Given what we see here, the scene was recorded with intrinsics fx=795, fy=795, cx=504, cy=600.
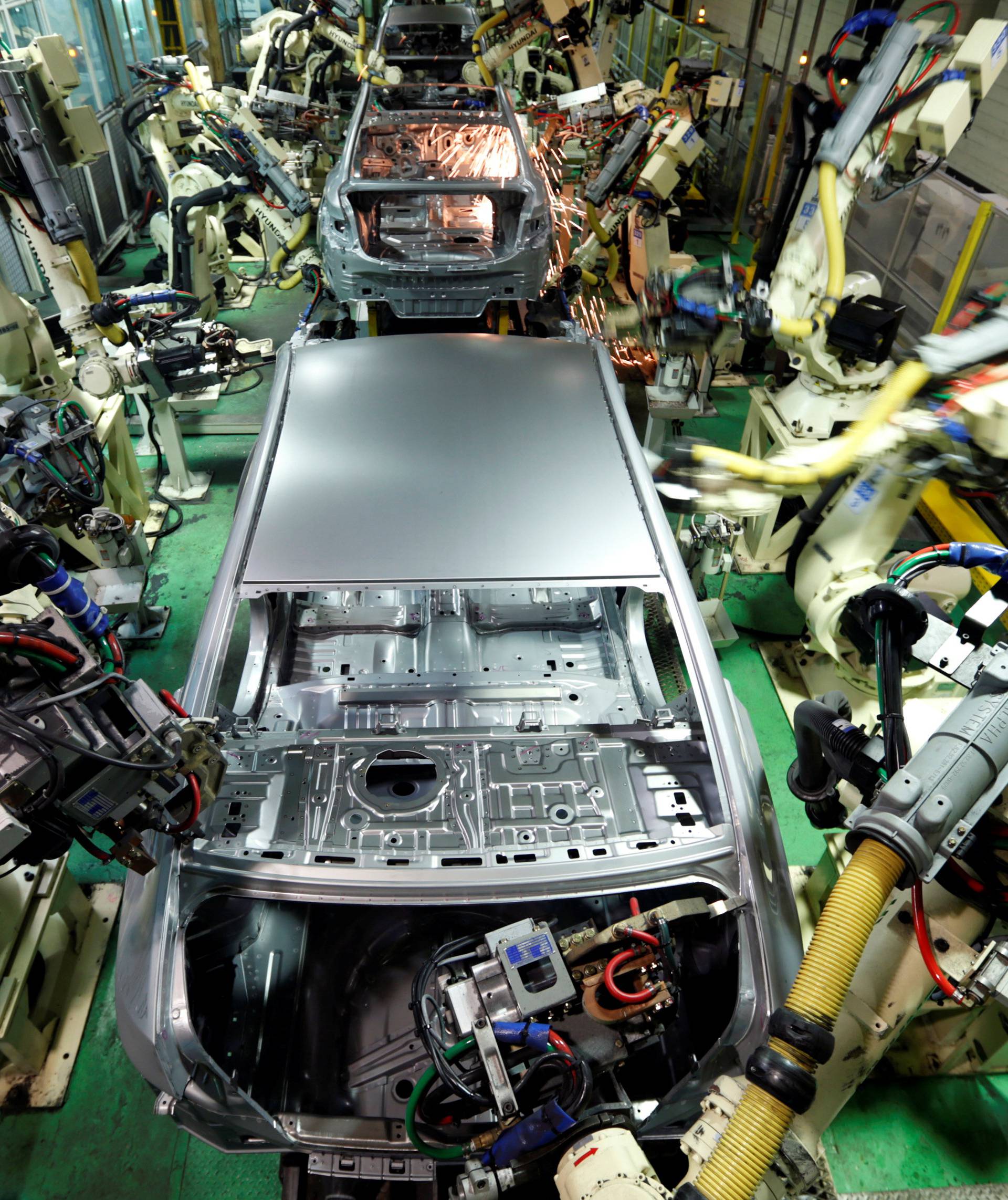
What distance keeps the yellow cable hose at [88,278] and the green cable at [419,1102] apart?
3.96 meters

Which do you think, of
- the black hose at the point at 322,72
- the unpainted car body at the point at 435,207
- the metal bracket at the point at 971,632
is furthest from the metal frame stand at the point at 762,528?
the black hose at the point at 322,72

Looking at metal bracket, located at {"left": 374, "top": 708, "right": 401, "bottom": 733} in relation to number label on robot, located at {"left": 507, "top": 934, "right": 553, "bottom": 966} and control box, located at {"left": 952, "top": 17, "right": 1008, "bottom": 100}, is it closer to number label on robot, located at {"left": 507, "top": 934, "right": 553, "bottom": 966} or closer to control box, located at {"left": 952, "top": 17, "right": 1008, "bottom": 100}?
number label on robot, located at {"left": 507, "top": 934, "right": 553, "bottom": 966}

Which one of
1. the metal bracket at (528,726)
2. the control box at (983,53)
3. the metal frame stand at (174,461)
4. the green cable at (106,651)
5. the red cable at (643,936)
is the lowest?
the metal frame stand at (174,461)

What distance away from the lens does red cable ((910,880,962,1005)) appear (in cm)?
179

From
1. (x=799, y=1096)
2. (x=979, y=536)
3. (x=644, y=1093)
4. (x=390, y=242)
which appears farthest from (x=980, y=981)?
(x=390, y=242)

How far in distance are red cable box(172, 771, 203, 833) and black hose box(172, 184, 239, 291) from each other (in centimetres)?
565

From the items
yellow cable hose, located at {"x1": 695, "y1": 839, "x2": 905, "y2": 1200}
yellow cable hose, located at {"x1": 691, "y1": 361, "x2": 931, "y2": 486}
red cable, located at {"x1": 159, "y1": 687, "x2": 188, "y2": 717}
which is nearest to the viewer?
yellow cable hose, located at {"x1": 695, "y1": 839, "x2": 905, "y2": 1200}

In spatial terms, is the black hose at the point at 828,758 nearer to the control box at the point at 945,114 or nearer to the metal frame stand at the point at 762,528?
the control box at the point at 945,114

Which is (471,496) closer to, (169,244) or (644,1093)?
(644,1093)

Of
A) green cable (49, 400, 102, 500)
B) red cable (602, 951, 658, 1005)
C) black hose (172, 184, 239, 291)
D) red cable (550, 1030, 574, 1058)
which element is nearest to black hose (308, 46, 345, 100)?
black hose (172, 184, 239, 291)

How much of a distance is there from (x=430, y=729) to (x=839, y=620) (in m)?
2.06

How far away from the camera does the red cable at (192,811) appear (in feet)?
6.36

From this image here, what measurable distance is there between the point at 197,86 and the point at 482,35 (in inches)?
101

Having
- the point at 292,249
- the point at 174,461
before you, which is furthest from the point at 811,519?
the point at 292,249
